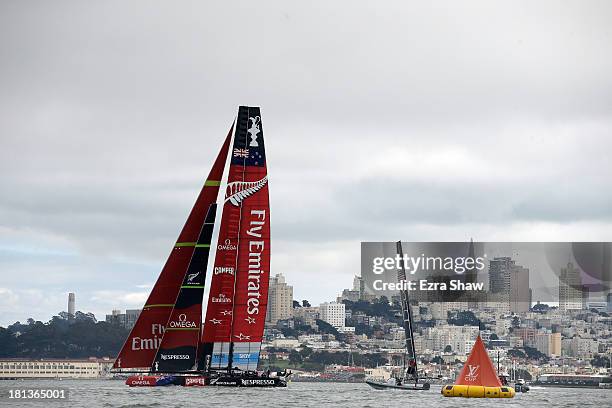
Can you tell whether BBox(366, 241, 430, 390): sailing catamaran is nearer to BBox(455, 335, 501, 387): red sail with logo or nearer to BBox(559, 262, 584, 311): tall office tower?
BBox(455, 335, 501, 387): red sail with logo

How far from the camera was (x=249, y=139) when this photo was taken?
158 ft

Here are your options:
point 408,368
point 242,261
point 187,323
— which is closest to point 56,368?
point 408,368

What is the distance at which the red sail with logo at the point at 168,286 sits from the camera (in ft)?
159

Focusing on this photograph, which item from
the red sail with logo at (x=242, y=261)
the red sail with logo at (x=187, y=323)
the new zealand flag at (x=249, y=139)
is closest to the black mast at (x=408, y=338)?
the red sail with logo at (x=242, y=261)

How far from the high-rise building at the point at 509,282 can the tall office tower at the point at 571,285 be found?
5159 millimetres

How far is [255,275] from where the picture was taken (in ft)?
158

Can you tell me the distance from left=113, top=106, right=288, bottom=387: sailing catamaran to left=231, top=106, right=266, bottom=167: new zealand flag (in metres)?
0.03

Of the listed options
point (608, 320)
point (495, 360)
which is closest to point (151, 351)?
point (495, 360)

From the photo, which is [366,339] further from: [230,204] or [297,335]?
[230,204]

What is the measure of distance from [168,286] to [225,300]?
2.21 metres

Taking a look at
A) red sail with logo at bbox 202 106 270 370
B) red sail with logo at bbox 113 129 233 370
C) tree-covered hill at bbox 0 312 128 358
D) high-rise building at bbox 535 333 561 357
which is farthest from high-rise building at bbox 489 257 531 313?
red sail with logo at bbox 202 106 270 370

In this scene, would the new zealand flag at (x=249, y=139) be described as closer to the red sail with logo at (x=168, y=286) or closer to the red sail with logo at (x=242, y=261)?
the red sail with logo at (x=242, y=261)

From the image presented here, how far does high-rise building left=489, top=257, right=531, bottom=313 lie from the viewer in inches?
7259

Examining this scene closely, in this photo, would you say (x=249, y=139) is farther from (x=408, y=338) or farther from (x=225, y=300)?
(x=408, y=338)
